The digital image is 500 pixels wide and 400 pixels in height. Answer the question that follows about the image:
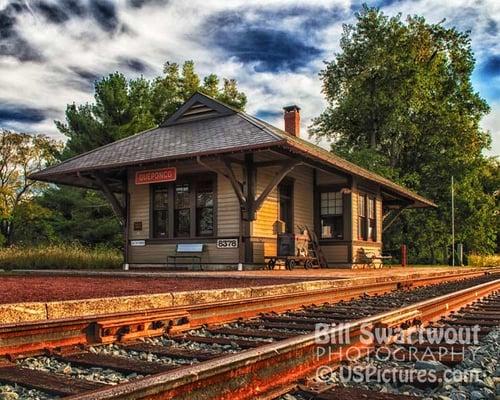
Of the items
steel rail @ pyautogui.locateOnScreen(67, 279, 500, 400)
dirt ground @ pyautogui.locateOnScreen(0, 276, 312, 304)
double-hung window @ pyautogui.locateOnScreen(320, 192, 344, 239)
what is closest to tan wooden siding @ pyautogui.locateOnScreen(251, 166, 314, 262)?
double-hung window @ pyautogui.locateOnScreen(320, 192, 344, 239)

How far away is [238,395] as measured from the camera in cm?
251

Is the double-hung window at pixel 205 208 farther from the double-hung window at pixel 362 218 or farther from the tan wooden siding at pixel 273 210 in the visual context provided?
the double-hung window at pixel 362 218

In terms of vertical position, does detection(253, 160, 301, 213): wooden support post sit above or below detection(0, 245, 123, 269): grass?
above

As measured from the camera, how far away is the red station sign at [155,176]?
1482cm

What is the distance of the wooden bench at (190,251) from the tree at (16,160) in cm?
2860

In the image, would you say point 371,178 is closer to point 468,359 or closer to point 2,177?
point 468,359

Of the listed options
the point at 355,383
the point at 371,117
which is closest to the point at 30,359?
the point at 355,383

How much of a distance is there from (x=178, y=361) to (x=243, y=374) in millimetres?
871

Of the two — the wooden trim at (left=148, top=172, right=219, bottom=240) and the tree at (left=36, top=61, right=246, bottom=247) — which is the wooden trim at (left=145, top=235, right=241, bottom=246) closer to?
the wooden trim at (left=148, top=172, right=219, bottom=240)

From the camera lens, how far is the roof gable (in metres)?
17.2

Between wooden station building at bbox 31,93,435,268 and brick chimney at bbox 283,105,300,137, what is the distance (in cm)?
379

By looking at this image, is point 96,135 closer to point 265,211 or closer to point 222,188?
point 222,188

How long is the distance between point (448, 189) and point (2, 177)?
32928mm

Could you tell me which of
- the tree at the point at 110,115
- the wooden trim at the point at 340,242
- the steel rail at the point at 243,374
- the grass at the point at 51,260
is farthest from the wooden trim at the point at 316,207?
the tree at the point at 110,115
